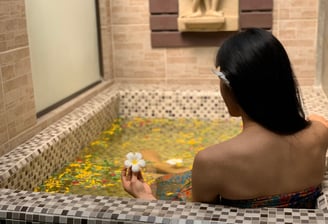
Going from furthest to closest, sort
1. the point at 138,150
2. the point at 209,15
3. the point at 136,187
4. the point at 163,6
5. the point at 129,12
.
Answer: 1. the point at 129,12
2. the point at 163,6
3. the point at 209,15
4. the point at 138,150
5. the point at 136,187

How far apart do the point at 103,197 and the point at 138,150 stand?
1.34 m

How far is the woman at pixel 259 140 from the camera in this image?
54.7 inches

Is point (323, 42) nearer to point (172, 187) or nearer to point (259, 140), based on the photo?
point (172, 187)

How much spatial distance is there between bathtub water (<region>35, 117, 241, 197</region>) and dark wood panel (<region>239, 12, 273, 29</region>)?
704mm

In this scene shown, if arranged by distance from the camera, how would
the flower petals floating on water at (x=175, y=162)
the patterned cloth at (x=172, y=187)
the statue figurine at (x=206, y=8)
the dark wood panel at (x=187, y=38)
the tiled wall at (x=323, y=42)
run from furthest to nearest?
the dark wood panel at (x=187, y=38)
the statue figurine at (x=206, y=8)
the tiled wall at (x=323, y=42)
the flower petals floating on water at (x=175, y=162)
the patterned cloth at (x=172, y=187)

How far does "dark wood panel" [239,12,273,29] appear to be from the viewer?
3.35 metres

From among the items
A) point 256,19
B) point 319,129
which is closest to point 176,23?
point 256,19

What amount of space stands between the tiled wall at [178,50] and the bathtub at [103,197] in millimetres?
136

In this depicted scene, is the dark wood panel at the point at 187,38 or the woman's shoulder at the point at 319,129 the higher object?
the dark wood panel at the point at 187,38

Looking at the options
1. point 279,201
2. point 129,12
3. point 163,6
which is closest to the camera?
point 279,201

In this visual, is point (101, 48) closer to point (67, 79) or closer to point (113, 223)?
point (67, 79)

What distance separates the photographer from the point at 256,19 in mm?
3361

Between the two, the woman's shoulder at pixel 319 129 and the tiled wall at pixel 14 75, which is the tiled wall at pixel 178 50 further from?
the woman's shoulder at pixel 319 129

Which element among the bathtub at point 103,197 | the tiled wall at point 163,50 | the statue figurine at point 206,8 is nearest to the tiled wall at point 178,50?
the tiled wall at point 163,50
